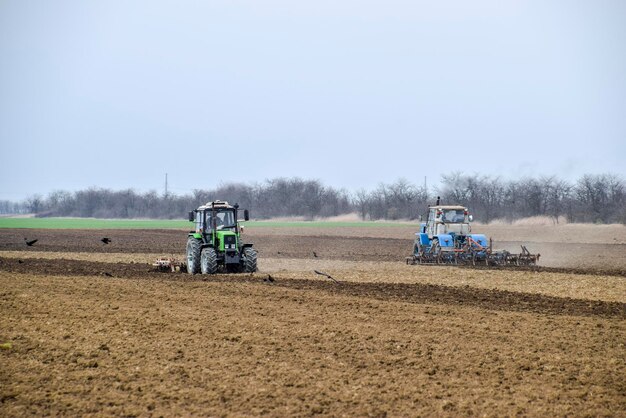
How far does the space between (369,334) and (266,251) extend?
93.3 ft

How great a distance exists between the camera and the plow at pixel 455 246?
30.2 meters

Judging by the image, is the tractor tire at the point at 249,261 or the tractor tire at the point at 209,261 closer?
the tractor tire at the point at 209,261

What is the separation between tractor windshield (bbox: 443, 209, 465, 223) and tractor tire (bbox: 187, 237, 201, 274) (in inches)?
439

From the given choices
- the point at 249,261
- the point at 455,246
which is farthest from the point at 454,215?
the point at 249,261

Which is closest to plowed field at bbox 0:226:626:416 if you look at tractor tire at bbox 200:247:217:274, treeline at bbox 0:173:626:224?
tractor tire at bbox 200:247:217:274

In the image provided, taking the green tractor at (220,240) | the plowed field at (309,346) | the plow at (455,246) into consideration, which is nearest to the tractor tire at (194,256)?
the green tractor at (220,240)

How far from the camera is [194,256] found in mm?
25984

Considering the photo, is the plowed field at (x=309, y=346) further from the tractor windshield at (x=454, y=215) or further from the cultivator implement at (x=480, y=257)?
the tractor windshield at (x=454, y=215)

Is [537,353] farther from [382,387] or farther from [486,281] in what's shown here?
[486,281]

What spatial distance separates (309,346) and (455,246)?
18.7 meters

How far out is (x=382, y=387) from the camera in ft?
34.0

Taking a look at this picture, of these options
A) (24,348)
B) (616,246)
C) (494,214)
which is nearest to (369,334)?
(24,348)

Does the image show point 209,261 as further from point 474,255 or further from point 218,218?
point 474,255

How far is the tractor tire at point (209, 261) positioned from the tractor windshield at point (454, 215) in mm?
11089
